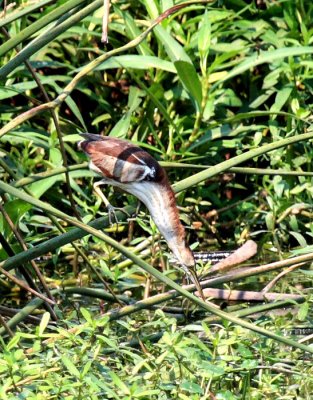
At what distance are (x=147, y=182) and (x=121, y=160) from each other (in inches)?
5.6

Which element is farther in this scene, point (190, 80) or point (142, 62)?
point (142, 62)

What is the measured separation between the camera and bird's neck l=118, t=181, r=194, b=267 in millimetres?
3328

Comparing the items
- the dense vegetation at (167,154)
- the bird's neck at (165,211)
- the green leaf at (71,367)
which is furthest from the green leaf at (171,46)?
the green leaf at (71,367)

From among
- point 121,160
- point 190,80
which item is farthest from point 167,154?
point 121,160

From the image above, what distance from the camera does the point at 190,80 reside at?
4.80m

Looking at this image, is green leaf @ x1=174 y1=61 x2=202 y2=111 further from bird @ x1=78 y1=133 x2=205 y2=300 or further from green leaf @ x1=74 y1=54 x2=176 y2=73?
bird @ x1=78 y1=133 x2=205 y2=300

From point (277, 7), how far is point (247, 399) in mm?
2826

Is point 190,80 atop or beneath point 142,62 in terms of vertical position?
beneath

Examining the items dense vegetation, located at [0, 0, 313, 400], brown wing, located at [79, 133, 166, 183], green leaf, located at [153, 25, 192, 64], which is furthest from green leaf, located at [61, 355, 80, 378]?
green leaf, located at [153, 25, 192, 64]

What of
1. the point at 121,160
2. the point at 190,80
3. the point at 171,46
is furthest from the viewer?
the point at 171,46

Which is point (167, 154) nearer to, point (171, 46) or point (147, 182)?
point (171, 46)

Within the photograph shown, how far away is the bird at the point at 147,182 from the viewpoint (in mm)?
3334

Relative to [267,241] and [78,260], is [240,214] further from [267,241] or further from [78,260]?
[78,260]

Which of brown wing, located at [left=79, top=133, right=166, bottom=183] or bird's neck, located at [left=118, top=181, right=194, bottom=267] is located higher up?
brown wing, located at [left=79, top=133, right=166, bottom=183]
